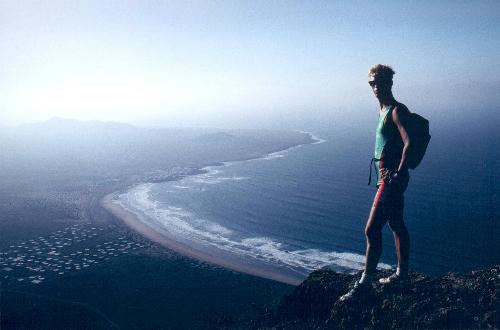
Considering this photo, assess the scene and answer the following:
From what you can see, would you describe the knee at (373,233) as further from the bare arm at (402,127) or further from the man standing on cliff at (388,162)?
the bare arm at (402,127)

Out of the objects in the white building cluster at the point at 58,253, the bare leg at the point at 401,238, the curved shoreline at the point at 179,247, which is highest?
the bare leg at the point at 401,238

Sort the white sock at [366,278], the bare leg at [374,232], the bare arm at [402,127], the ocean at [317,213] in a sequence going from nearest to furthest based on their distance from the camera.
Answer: the bare arm at [402,127], the bare leg at [374,232], the white sock at [366,278], the ocean at [317,213]

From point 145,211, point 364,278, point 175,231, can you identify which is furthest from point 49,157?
Answer: point 364,278

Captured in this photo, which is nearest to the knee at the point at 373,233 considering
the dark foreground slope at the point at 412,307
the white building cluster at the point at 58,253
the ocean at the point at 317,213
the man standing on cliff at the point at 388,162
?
the man standing on cliff at the point at 388,162

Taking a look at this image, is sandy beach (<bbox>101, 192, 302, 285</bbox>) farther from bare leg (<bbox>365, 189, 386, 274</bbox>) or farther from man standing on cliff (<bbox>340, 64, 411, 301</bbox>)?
man standing on cliff (<bbox>340, 64, 411, 301</bbox>)

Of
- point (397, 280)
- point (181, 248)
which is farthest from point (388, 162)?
point (181, 248)

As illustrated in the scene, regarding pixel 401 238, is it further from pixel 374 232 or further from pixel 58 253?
pixel 58 253
